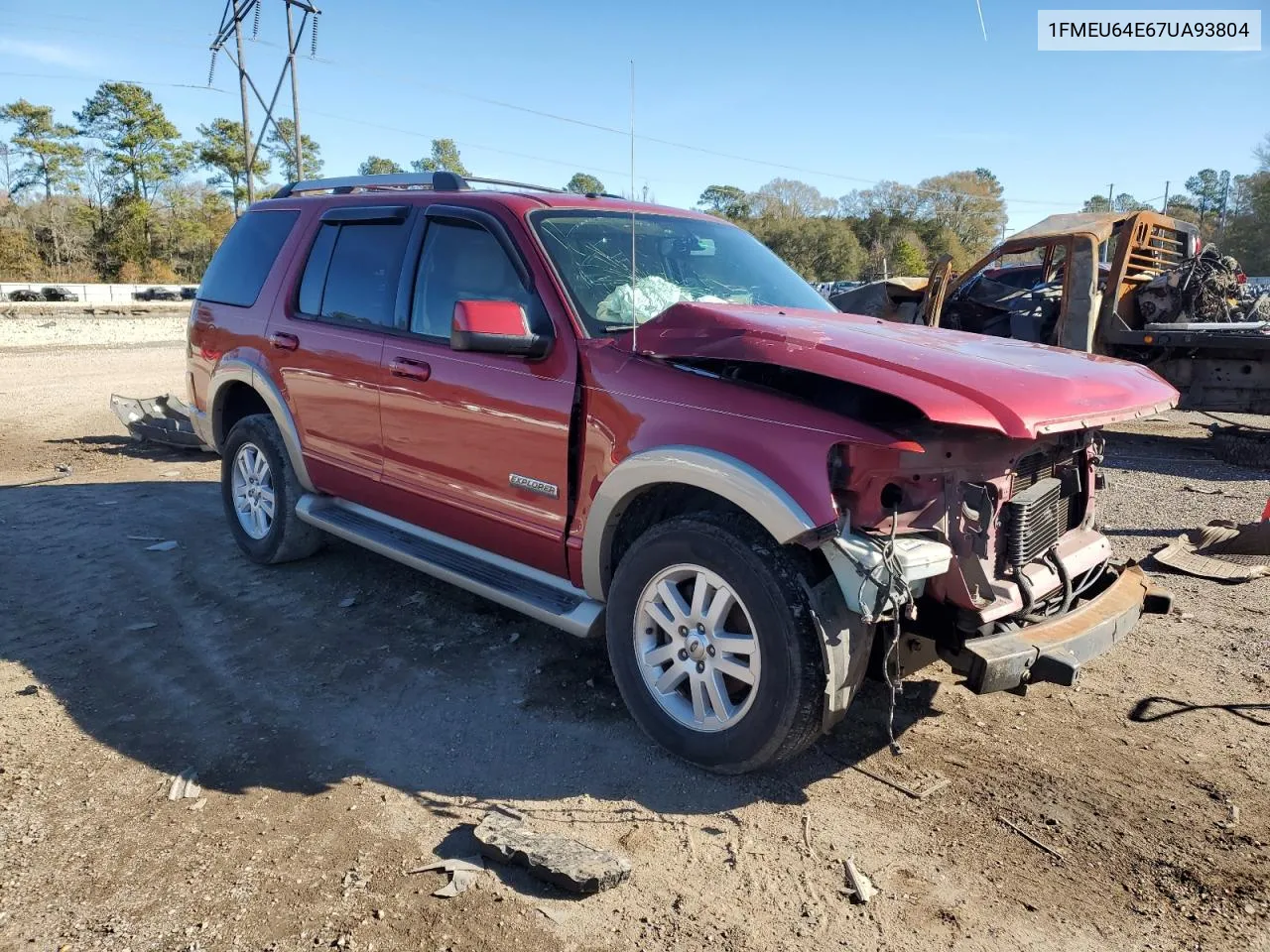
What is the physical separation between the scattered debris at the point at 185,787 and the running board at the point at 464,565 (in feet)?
4.13

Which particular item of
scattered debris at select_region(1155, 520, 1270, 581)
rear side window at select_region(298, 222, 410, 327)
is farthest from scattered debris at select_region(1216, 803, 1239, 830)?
rear side window at select_region(298, 222, 410, 327)

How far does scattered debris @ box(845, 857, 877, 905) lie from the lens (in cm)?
257

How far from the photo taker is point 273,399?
200 inches

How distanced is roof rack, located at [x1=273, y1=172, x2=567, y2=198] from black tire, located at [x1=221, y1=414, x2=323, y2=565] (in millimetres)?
1413

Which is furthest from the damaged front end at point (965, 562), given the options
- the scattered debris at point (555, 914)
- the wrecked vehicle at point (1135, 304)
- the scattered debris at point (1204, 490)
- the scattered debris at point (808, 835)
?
the wrecked vehicle at point (1135, 304)

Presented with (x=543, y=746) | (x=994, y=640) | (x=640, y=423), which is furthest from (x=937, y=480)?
(x=543, y=746)

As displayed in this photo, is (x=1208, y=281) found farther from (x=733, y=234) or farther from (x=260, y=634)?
(x=260, y=634)

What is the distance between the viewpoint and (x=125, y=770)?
10.6ft

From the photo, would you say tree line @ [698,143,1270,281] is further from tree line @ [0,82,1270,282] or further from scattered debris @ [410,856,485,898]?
scattered debris @ [410,856,485,898]

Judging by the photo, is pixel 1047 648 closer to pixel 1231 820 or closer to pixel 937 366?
pixel 1231 820

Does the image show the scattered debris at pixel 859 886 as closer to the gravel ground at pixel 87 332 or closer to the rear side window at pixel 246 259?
the rear side window at pixel 246 259

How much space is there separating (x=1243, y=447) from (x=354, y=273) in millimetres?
8878

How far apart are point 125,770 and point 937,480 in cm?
307

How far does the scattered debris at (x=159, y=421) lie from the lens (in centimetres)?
908
